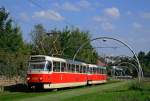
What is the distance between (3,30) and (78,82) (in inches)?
753

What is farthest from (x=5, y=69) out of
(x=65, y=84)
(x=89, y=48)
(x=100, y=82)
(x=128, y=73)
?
(x=128, y=73)

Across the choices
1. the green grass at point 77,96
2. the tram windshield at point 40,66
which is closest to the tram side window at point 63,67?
the tram windshield at point 40,66

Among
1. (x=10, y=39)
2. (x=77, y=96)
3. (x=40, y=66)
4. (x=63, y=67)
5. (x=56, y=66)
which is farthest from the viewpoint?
(x=10, y=39)

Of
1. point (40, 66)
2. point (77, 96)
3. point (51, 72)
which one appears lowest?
point (77, 96)

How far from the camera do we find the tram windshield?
3534 centimetres

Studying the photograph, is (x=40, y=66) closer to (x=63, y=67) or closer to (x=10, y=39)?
(x=63, y=67)

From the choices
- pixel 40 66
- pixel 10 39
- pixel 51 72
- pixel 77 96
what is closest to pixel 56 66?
pixel 51 72

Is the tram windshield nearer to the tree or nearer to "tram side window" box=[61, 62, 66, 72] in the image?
"tram side window" box=[61, 62, 66, 72]

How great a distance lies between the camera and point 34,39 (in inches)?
3214

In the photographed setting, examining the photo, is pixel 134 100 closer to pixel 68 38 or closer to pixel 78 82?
pixel 78 82

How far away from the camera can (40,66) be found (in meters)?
35.4

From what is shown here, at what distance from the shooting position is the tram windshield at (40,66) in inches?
1391

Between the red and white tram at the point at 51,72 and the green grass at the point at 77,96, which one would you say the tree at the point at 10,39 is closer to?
the red and white tram at the point at 51,72

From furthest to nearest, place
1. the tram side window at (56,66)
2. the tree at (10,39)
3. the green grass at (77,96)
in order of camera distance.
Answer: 1. the tree at (10,39)
2. the tram side window at (56,66)
3. the green grass at (77,96)
